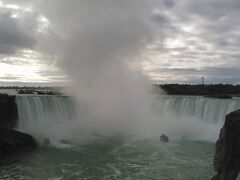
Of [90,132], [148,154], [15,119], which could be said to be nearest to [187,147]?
[148,154]

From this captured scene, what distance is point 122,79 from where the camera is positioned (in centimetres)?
3017

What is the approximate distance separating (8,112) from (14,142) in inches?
137

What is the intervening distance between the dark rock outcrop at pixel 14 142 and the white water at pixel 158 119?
3.09ft

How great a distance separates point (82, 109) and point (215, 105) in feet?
35.7

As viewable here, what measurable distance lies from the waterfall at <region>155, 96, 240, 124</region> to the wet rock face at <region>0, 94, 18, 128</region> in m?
13.3

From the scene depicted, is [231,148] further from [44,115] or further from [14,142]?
[44,115]

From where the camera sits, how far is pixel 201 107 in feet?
87.5

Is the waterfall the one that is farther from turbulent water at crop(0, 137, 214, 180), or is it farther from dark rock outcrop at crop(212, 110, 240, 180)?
dark rock outcrop at crop(212, 110, 240, 180)

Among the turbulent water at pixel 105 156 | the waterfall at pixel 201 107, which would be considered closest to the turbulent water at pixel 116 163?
the turbulent water at pixel 105 156

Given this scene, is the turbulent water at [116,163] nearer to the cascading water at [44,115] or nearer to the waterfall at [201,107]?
the cascading water at [44,115]

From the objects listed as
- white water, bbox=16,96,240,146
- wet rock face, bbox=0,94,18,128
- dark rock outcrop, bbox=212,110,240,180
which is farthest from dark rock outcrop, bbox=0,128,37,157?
dark rock outcrop, bbox=212,110,240,180

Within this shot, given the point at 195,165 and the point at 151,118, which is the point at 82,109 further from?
the point at 195,165

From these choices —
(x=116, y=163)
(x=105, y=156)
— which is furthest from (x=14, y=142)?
(x=116, y=163)

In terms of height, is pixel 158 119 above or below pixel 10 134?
below
